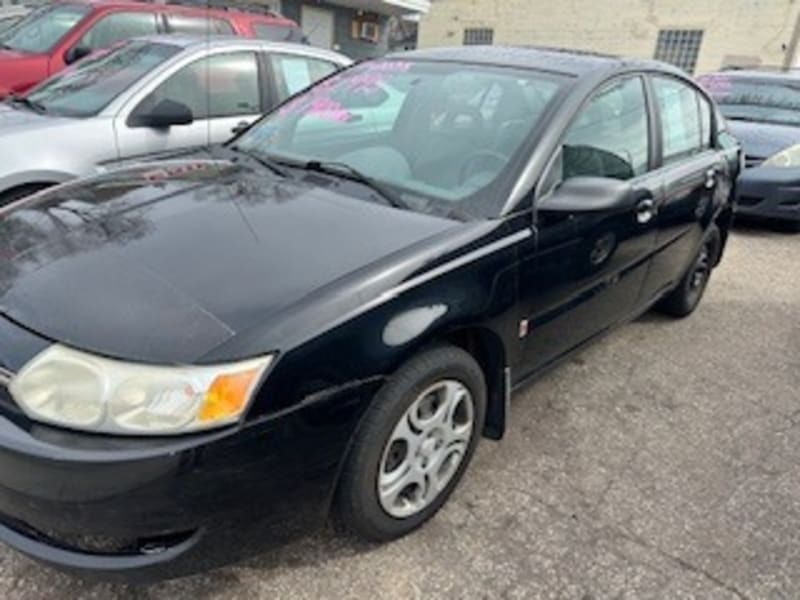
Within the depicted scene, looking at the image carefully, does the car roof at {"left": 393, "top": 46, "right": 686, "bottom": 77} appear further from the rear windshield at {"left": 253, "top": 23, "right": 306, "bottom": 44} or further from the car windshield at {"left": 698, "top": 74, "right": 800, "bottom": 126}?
the car windshield at {"left": 698, "top": 74, "right": 800, "bottom": 126}

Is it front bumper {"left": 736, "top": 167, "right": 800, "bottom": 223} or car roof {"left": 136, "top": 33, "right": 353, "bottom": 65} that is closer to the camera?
car roof {"left": 136, "top": 33, "right": 353, "bottom": 65}

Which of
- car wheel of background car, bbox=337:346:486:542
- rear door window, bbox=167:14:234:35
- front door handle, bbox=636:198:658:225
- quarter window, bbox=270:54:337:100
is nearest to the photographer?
car wheel of background car, bbox=337:346:486:542

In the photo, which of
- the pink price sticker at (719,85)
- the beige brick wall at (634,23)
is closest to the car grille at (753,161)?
the pink price sticker at (719,85)

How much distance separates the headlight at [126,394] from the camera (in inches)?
62.9

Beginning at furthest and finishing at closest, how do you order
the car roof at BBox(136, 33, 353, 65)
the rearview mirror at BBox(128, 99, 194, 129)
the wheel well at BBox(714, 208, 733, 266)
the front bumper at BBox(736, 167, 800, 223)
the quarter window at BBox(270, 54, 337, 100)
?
the front bumper at BBox(736, 167, 800, 223), the quarter window at BBox(270, 54, 337, 100), the car roof at BBox(136, 33, 353, 65), the wheel well at BBox(714, 208, 733, 266), the rearview mirror at BBox(128, 99, 194, 129)

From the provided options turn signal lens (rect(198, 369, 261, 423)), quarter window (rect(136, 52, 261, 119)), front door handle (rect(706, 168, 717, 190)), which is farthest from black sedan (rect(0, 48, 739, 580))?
quarter window (rect(136, 52, 261, 119))

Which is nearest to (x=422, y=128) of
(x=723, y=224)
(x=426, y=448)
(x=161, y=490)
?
(x=426, y=448)

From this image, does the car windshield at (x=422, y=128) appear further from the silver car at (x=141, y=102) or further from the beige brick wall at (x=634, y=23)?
the beige brick wall at (x=634, y=23)

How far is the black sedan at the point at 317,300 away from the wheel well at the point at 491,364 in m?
0.01

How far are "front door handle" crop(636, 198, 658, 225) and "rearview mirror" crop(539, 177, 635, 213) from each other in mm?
568

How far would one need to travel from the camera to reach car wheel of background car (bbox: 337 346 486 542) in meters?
1.94

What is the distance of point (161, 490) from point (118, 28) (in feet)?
21.7

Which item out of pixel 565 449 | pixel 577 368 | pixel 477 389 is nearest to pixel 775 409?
pixel 577 368

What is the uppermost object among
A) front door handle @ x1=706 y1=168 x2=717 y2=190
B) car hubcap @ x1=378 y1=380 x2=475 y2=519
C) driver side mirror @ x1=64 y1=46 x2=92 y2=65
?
driver side mirror @ x1=64 y1=46 x2=92 y2=65
